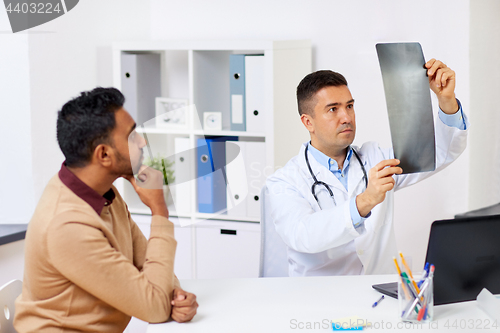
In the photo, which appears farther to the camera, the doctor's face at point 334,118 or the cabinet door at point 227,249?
the cabinet door at point 227,249

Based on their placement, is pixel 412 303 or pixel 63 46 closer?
pixel 412 303

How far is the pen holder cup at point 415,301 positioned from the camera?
1273 mm

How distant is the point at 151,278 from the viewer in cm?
128

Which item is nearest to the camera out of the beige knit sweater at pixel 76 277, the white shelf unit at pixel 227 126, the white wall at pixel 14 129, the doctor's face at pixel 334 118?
the beige knit sweater at pixel 76 277

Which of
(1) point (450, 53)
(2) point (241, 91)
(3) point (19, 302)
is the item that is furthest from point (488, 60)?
(3) point (19, 302)

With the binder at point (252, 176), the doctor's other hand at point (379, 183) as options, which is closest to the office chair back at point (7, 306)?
the doctor's other hand at point (379, 183)

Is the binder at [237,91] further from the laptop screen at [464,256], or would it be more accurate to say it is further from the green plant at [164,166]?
the laptop screen at [464,256]

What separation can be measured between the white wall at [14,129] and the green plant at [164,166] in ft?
5.06

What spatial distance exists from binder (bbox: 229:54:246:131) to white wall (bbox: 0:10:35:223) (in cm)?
107

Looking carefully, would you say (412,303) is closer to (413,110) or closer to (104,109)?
(413,110)

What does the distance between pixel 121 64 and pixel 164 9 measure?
21.4 inches

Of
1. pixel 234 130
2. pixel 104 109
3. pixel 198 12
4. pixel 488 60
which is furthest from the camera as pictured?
pixel 198 12

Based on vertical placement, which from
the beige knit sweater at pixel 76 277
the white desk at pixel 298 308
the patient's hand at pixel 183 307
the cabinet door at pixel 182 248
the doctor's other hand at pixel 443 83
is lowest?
the cabinet door at pixel 182 248

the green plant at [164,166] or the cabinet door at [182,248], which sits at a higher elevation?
the green plant at [164,166]
